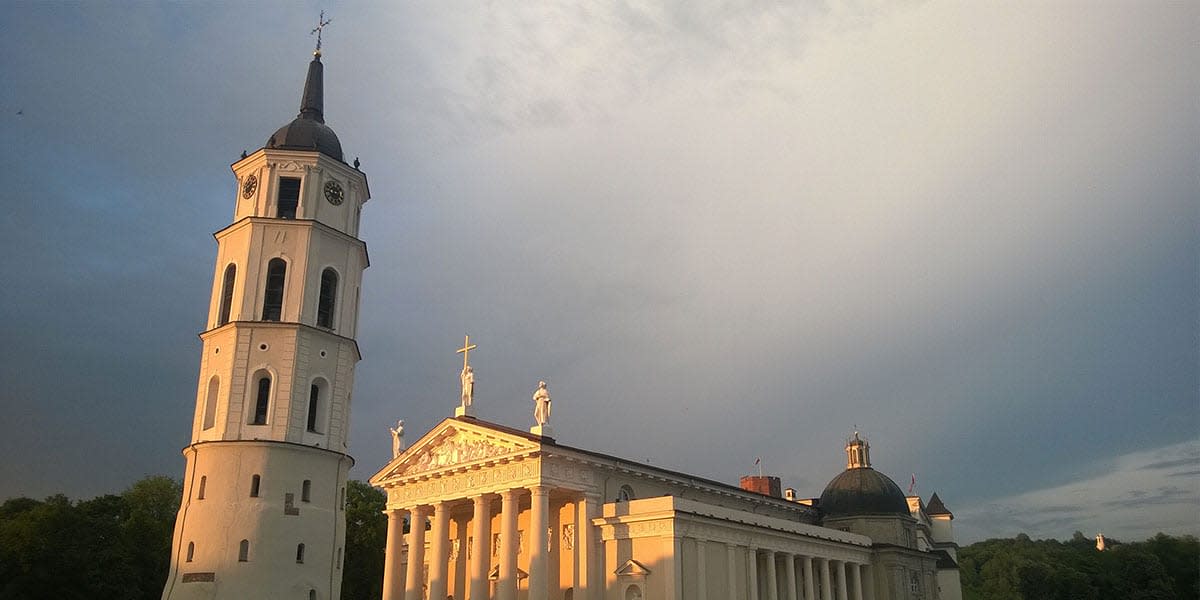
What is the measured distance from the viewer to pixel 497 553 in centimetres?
4475

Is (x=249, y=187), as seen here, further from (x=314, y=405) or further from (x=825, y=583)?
(x=825, y=583)

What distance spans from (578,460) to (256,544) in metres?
14.5

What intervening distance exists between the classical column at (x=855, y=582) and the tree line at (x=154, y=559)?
24025 mm

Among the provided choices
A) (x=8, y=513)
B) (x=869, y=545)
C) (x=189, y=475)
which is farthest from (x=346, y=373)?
(x=869, y=545)

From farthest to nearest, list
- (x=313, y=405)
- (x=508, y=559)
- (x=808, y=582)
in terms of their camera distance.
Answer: (x=808, y=582) → (x=508, y=559) → (x=313, y=405)

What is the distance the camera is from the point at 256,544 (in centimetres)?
3094

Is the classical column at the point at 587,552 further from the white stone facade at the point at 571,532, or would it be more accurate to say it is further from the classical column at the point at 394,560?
the classical column at the point at 394,560

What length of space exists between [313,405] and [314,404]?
5 cm

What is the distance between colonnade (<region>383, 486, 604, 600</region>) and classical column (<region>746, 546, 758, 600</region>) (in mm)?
7304

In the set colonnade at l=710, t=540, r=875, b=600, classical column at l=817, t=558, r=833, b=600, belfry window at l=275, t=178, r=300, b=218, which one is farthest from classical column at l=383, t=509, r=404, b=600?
classical column at l=817, t=558, r=833, b=600

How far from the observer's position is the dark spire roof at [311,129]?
37688mm

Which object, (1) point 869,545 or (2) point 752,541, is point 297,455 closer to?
(2) point 752,541

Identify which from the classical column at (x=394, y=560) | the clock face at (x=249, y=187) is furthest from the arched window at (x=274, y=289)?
the classical column at (x=394, y=560)

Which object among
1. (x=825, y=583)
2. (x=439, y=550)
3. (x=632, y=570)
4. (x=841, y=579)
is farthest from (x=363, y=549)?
(x=841, y=579)
